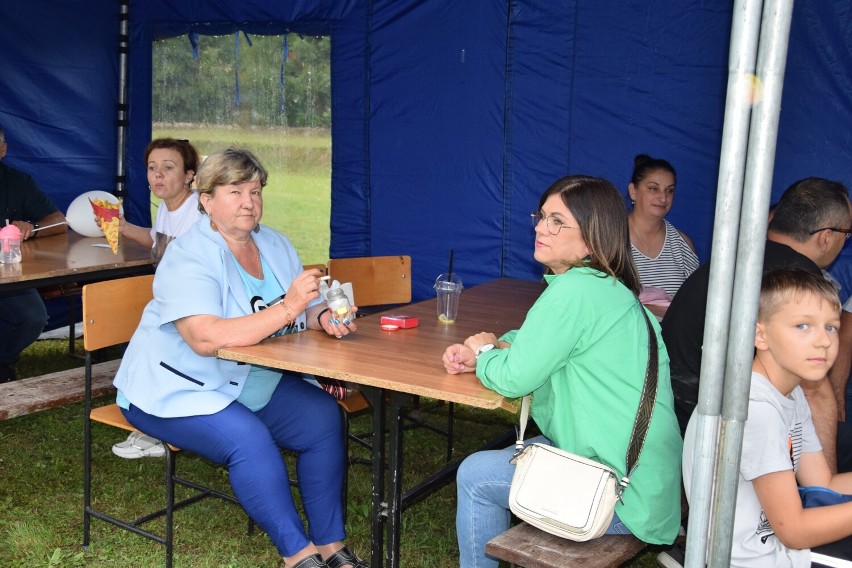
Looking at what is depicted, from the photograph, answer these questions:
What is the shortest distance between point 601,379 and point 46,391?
271 cm

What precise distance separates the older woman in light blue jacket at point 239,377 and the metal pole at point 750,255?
1.46 m

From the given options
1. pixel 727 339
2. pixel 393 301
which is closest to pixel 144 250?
pixel 393 301

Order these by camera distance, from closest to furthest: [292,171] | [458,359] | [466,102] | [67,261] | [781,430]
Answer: [781,430] → [458,359] → [67,261] → [466,102] → [292,171]

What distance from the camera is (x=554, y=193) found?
2512mm

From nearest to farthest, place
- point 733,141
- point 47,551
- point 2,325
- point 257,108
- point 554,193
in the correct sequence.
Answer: point 733,141, point 554,193, point 47,551, point 2,325, point 257,108

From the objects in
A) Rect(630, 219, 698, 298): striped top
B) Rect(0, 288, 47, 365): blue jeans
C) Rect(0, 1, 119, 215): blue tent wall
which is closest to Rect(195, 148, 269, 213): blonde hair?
Rect(630, 219, 698, 298): striped top

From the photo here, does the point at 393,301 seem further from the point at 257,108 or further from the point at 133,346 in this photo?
the point at 257,108

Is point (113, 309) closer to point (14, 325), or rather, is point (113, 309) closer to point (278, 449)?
point (278, 449)

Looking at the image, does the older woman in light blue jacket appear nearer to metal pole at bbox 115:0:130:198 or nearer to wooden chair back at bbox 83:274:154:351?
wooden chair back at bbox 83:274:154:351

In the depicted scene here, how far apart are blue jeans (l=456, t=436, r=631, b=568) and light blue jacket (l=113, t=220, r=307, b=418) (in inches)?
35.7

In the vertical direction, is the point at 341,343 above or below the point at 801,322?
below

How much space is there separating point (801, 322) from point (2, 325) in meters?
4.49

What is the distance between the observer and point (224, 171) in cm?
307

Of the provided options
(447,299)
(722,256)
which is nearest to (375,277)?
(447,299)
